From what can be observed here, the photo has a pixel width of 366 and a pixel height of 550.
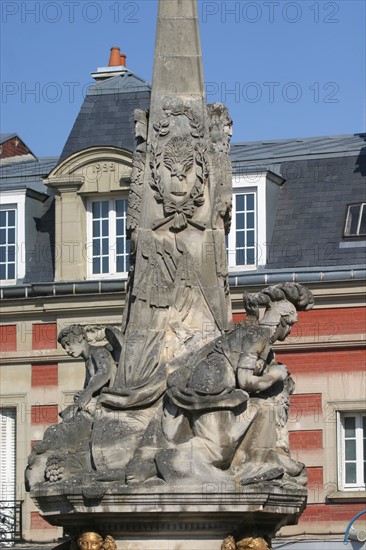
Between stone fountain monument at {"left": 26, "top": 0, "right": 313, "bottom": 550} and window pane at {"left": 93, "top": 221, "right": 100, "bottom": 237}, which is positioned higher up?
window pane at {"left": 93, "top": 221, "right": 100, "bottom": 237}

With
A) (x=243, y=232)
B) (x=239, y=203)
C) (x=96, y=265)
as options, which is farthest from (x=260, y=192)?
(x=96, y=265)

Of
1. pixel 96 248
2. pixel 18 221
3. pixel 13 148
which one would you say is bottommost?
pixel 96 248

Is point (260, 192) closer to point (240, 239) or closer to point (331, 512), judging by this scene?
point (240, 239)

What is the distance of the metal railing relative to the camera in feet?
148

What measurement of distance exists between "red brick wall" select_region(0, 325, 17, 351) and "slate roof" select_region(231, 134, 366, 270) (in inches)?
209

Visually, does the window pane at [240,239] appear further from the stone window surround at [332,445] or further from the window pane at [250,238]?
the stone window surround at [332,445]

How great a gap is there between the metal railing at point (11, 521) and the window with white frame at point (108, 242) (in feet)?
15.7

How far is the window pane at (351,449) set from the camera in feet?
145

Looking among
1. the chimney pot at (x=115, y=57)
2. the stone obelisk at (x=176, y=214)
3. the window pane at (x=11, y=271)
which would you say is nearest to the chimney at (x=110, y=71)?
the chimney pot at (x=115, y=57)

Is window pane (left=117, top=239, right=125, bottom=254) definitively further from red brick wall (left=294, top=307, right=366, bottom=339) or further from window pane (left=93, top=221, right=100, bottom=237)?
red brick wall (left=294, top=307, right=366, bottom=339)

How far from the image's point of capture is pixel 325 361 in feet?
146

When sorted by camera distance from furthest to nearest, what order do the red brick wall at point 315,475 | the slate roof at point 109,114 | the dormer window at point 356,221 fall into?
the slate roof at point 109,114, the dormer window at point 356,221, the red brick wall at point 315,475

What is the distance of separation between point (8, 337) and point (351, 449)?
7.36m

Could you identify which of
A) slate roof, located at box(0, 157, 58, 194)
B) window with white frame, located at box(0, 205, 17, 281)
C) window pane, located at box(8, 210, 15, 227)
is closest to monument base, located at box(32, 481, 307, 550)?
window with white frame, located at box(0, 205, 17, 281)
